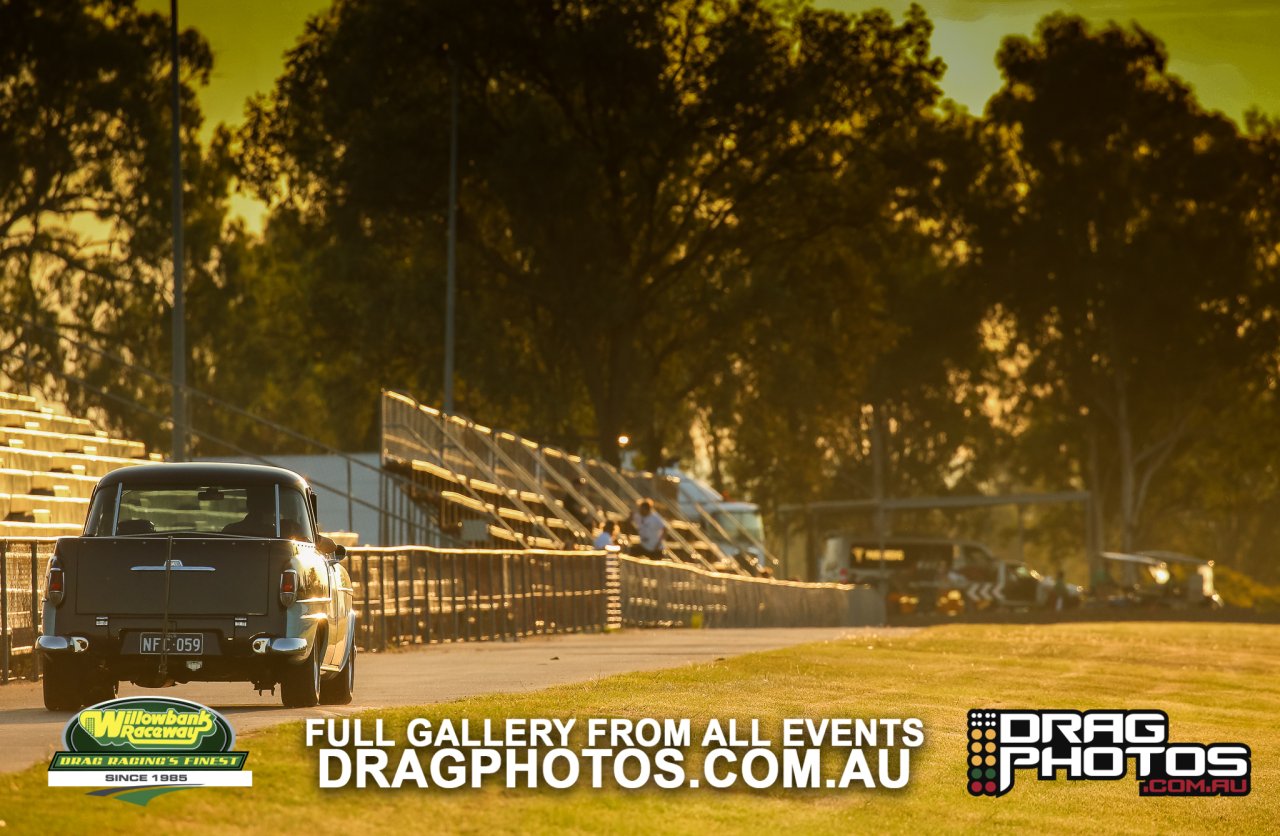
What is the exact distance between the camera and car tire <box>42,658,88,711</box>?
1570 cm

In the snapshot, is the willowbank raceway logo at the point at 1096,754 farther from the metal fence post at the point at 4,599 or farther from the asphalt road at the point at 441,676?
the metal fence post at the point at 4,599

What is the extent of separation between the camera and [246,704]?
1712cm

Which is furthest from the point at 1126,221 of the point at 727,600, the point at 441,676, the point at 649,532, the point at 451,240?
the point at 441,676

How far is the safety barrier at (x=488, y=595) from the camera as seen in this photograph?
64.6 feet

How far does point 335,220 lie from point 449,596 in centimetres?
3108

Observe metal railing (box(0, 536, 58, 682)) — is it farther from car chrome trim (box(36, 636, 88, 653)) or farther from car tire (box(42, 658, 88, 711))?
car chrome trim (box(36, 636, 88, 653))

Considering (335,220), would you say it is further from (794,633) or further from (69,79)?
(794,633)

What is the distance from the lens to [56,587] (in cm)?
1566

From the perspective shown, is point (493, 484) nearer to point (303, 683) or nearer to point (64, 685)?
point (303, 683)

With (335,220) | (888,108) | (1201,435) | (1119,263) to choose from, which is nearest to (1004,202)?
(1119,263)

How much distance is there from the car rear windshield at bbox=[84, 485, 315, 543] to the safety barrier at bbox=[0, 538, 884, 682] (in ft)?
10.3

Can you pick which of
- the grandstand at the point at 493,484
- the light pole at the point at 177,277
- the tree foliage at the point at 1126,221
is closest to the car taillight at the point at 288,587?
the light pole at the point at 177,277

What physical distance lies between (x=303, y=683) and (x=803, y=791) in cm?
413

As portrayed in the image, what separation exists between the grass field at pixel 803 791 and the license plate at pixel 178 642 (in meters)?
1.41
